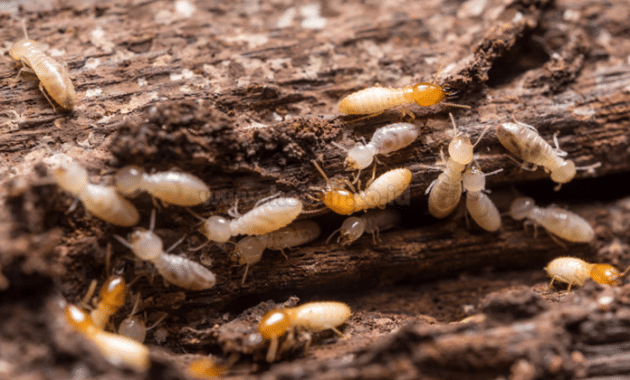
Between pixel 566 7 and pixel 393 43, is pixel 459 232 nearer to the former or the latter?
pixel 393 43

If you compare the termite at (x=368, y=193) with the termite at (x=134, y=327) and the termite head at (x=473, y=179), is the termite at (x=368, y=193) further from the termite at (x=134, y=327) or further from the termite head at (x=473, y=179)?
the termite at (x=134, y=327)

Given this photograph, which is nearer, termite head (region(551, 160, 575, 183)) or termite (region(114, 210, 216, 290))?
termite (region(114, 210, 216, 290))

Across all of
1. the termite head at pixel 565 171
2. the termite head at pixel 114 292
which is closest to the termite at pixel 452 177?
the termite head at pixel 565 171

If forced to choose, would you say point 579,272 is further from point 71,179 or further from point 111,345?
point 71,179

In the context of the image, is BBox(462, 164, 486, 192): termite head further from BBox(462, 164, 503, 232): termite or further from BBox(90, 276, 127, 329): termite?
BBox(90, 276, 127, 329): termite

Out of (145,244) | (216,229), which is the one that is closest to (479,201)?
(216,229)

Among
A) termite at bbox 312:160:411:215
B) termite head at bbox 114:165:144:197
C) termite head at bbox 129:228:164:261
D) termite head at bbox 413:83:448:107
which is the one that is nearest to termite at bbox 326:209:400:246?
termite at bbox 312:160:411:215
